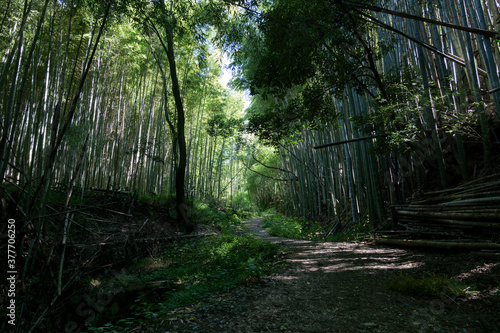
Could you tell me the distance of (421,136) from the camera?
184 inches

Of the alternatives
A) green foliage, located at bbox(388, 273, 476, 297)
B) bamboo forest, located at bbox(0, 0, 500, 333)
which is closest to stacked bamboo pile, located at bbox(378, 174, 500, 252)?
bamboo forest, located at bbox(0, 0, 500, 333)

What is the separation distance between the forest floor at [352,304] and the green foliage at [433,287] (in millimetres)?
31

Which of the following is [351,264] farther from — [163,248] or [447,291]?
[163,248]

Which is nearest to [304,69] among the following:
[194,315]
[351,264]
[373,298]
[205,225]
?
[351,264]

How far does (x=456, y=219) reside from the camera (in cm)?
312

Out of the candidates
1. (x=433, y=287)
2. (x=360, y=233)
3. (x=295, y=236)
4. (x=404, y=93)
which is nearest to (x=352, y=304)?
(x=433, y=287)

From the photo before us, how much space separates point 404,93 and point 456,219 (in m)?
1.93

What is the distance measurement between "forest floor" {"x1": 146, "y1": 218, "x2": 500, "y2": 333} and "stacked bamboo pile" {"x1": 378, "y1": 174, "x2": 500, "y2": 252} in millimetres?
325

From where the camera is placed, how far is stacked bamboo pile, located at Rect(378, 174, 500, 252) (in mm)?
2744

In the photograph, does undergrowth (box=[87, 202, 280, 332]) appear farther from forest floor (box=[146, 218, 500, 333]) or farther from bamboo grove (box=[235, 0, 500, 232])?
bamboo grove (box=[235, 0, 500, 232])

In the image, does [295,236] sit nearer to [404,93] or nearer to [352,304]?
[404,93]

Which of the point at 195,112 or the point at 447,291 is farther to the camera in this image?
the point at 195,112

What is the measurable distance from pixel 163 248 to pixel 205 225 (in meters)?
2.17

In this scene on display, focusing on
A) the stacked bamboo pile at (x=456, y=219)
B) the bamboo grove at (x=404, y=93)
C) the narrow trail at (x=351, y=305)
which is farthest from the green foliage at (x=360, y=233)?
the narrow trail at (x=351, y=305)
